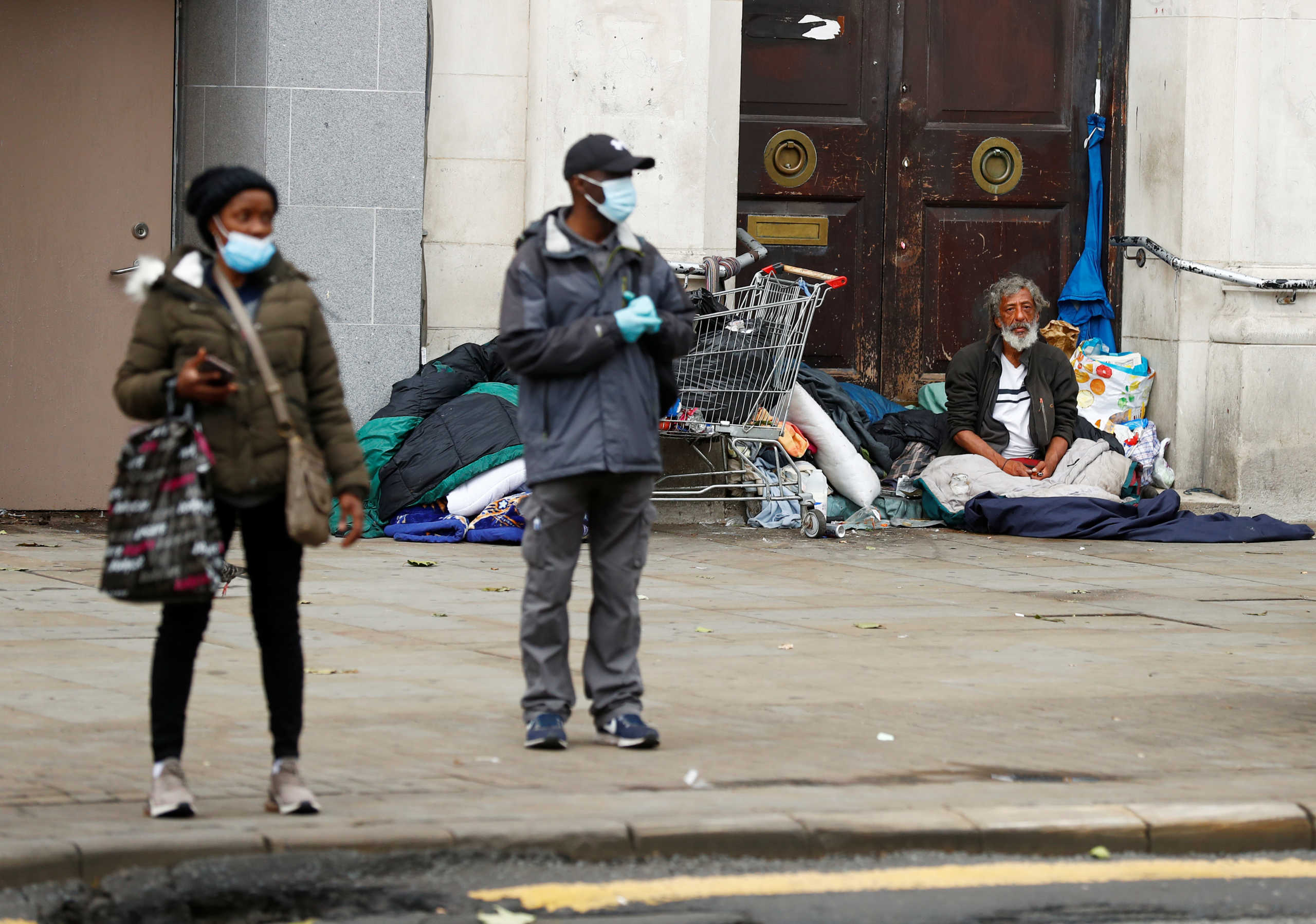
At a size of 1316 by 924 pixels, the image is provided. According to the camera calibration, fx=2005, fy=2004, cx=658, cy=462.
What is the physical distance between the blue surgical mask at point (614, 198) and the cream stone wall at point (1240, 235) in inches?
306

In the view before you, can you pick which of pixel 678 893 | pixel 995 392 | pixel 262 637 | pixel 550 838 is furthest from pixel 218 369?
pixel 995 392

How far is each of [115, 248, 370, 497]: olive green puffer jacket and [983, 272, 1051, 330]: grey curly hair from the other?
7.75 meters

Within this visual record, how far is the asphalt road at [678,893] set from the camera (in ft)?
14.1

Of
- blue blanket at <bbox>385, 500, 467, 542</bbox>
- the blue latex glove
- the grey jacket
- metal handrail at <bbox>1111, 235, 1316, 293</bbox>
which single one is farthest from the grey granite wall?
the blue latex glove

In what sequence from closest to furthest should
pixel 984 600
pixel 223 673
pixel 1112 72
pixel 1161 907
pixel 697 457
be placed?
pixel 1161 907, pixel 223 673, pixel 984 600, pixel 697 457, pixel 1112 72

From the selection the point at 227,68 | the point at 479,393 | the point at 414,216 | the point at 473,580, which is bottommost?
the point at 473,580

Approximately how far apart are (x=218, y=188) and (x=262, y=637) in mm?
1106

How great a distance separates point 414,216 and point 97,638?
4.81 metres

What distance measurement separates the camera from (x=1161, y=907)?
4.61 m

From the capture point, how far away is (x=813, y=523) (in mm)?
11422

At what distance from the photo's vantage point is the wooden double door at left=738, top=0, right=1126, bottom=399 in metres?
13.1

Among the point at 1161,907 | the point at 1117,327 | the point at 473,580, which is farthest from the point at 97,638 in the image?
the point at 1117,327

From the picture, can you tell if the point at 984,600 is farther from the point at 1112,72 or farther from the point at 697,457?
the point at 1112,72

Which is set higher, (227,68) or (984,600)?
(227,68)
